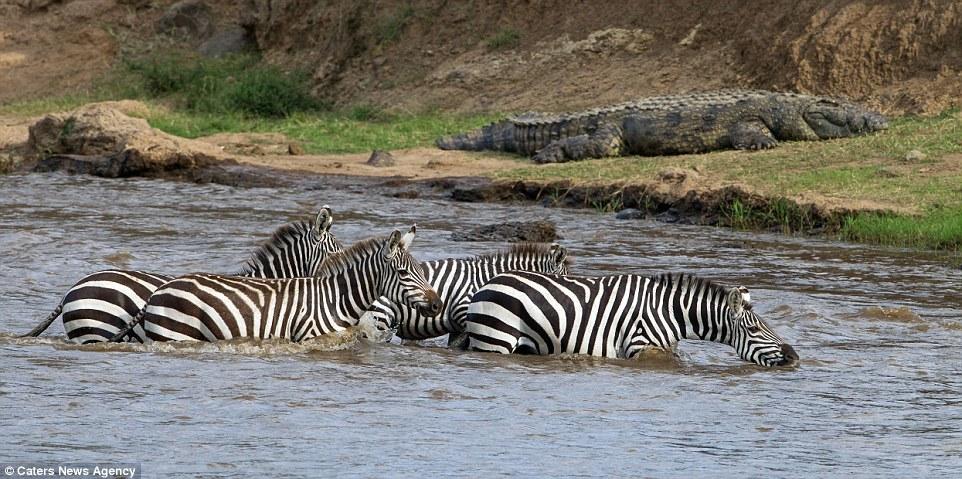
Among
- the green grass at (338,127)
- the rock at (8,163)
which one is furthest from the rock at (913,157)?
the rock at (8,163)

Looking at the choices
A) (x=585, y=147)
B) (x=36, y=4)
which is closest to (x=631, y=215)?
(x=585, y=147)

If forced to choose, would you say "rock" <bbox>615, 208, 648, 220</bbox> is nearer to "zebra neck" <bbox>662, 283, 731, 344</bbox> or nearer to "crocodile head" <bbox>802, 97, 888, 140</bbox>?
"crocodile head" <bbox>802, 97, 888, 140</bbox>

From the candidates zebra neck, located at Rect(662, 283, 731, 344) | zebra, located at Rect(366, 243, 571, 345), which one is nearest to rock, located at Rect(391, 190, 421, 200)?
zebra, located at Rect(366, 243, 571, 345)

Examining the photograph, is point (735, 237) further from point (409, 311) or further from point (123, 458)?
point (123, 458)

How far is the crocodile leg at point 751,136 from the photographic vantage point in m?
18.5

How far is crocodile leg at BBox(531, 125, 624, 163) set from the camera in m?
19.4

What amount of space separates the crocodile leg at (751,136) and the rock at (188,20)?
54.3 ft

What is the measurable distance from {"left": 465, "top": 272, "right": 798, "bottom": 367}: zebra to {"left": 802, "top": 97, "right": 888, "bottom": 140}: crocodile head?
10119 millimetres

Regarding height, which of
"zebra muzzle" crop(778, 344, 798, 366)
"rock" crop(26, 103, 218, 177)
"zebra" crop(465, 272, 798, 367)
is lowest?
"zebra muzzle" crop(778, 344, 798, 366)

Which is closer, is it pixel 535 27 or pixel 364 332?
pixel 364 332

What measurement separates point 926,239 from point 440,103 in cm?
1204

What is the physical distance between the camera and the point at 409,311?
30.5 feet

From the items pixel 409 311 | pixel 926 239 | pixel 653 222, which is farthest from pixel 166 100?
pixel 409 311

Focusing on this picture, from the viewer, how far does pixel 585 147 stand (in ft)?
63.7
